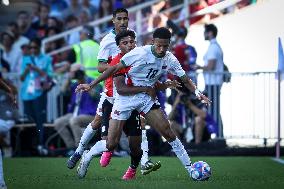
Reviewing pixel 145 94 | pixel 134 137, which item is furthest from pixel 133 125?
pixel 145 94

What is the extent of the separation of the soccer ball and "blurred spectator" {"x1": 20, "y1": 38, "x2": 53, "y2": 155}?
8631 millimetres

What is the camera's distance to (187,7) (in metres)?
25.3

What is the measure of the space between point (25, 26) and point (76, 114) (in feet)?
18.2

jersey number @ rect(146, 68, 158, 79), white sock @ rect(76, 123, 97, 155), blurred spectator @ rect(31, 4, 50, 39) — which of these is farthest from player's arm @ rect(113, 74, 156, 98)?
blurred spectator @ rect(31, 4, 50, 39)

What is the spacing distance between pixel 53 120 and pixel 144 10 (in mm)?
4474

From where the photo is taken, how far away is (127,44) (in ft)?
48.3

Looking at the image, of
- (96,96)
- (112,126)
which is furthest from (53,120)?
(112,126)

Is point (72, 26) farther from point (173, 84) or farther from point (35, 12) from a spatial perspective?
point (173, 84)

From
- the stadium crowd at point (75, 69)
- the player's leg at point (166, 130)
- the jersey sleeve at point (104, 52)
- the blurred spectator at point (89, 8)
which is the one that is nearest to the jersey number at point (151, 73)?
the player's leg at point (166, 130)

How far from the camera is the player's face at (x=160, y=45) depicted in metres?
13.8

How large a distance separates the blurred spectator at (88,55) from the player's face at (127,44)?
7.45m

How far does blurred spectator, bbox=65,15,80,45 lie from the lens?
25688mm

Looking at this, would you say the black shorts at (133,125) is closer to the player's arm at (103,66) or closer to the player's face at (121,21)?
the player's arm at (103,66)

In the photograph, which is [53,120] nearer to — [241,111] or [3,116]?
[3,116]
